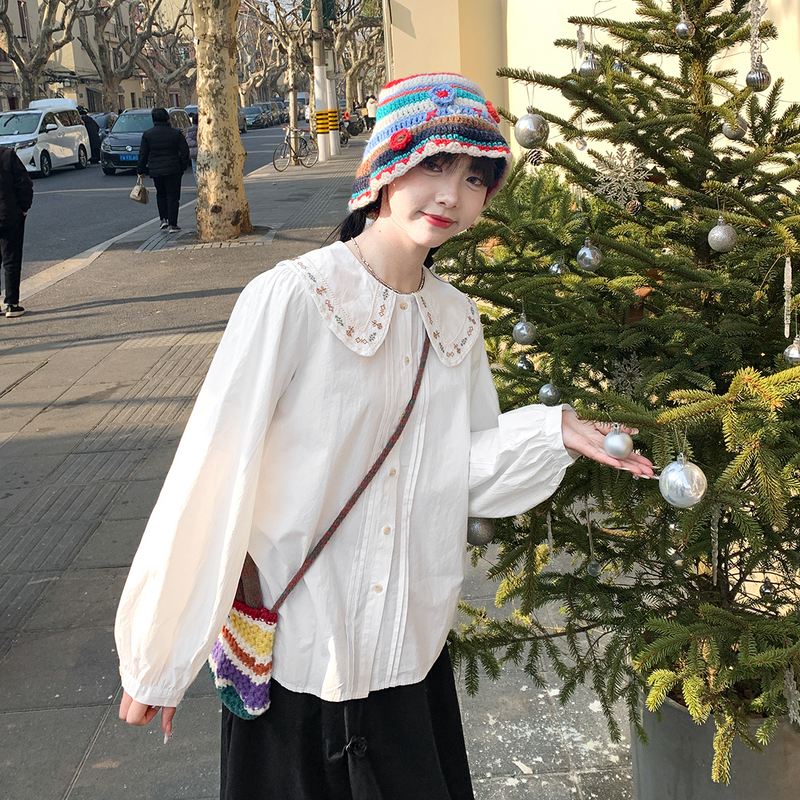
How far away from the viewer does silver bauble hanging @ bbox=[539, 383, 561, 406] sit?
204 centimetres

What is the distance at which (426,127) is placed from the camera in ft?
5.49

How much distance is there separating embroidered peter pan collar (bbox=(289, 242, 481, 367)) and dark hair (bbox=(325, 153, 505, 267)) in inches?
2.9

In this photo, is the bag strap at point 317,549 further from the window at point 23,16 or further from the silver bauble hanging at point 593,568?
the window at point 23,16

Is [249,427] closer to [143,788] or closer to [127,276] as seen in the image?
[143,788]

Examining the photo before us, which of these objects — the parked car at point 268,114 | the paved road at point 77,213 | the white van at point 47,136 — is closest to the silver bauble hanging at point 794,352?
the paved road at point 77,213

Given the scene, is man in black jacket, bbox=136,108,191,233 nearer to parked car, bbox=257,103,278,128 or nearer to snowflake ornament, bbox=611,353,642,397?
snowflake ornament, bbox=611,353,642,397

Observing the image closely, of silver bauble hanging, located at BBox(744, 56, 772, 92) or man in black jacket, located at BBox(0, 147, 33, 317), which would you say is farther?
man in black jacket, located at BBox(0, 147, 33, 317)

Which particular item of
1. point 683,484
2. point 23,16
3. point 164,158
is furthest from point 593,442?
point 23,16

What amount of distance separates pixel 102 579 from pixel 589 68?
335cm

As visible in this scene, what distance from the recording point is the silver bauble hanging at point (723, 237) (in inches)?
74.7

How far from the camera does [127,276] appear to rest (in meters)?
11.8

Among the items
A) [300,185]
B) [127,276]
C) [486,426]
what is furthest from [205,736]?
[300,185]

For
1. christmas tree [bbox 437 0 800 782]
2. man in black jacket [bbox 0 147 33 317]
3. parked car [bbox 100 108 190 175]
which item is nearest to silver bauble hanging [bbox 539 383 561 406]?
christmas tree [bbox 437 0 800 782]

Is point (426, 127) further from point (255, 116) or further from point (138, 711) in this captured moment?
point (255, 116)
